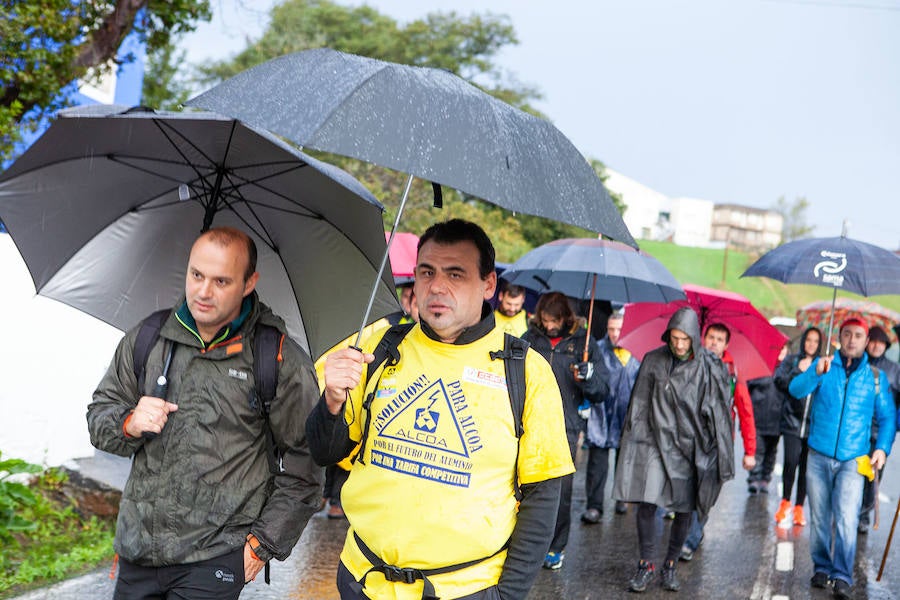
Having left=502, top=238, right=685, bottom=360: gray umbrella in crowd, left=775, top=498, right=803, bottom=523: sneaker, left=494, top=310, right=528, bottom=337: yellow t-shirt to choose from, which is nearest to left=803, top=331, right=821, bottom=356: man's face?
left=775, top=498, right=803, bottom=523: sneaker

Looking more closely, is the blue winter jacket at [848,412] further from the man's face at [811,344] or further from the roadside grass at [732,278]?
the roadside grass at [732,278]

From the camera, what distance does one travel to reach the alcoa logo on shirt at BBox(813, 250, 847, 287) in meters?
7.60

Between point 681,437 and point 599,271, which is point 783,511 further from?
point 599,271

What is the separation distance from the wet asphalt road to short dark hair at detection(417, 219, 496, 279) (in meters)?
3.64

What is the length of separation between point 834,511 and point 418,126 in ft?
21.4

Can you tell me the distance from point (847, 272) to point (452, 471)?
5.79 meters

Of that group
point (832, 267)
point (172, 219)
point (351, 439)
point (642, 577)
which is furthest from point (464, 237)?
point (832, 267)

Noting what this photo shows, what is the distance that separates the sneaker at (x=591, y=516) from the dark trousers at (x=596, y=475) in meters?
0.07

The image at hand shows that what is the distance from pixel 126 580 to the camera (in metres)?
3.20

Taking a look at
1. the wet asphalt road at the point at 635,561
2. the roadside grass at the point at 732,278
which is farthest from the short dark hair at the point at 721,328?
the roadside grass at the point at 732,278

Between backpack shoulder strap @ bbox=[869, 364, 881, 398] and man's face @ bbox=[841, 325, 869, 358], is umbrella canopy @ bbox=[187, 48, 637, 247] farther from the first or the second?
backpack shoulder strap @ bbox=[869, 364, 881, 398]

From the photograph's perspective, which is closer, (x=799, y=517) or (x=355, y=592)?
(x=355, y=592)

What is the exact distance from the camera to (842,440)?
7672 mm

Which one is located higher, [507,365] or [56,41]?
[56,41]
